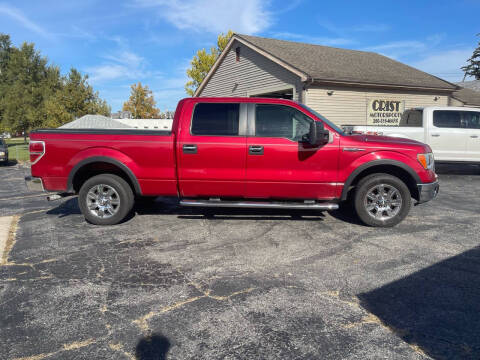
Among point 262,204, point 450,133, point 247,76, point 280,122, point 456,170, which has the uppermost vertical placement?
point 247,76

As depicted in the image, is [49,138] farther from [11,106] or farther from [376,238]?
[11,106]

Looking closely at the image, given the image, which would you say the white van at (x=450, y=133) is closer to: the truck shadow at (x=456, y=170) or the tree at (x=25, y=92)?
the truck shadow at (x=456, y=170)

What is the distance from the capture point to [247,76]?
17688 millimetres

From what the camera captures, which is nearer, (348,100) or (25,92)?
(348,100)

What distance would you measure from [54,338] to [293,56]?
15.8 m

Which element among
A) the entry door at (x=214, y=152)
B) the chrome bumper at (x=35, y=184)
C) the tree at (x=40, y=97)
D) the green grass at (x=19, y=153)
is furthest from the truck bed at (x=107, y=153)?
the tree at (x=40, y=97)

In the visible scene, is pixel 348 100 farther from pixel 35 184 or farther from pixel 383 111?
pixel 35 184

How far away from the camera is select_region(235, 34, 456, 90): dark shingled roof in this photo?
577 inches

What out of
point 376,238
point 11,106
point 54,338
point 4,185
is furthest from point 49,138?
point 11,106

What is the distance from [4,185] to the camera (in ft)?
36.4

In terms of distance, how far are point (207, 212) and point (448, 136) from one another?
8204mm

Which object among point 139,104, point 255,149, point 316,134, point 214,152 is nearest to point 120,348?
point 214,152

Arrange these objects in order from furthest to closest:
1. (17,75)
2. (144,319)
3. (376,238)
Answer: (17,75), (376,238), (144,319)

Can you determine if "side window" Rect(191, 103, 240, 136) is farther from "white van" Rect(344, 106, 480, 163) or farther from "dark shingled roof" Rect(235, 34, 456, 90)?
"dark shingled roof" Rect(235, 34, 456, 90)
